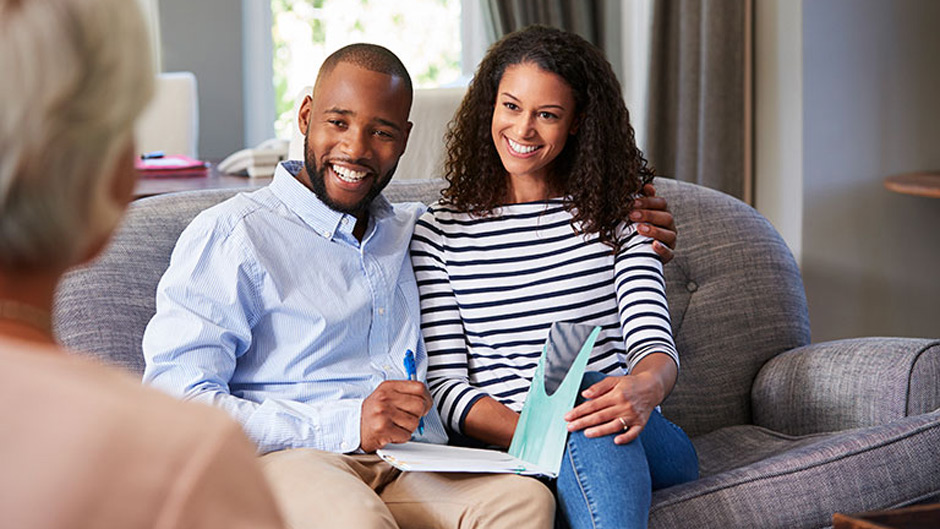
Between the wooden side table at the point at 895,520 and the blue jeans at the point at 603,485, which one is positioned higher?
the wooden side table at the point at 895,520

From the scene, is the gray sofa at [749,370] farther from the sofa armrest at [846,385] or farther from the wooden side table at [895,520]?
the wooden side table at [895,520]

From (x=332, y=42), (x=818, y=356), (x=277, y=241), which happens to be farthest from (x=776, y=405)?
(x=332, y=42)

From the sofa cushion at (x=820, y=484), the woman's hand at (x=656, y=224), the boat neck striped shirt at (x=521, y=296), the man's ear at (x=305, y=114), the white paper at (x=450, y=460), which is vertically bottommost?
the sofa cushion at (x=820, y=484)

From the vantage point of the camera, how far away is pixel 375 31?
4738 mm

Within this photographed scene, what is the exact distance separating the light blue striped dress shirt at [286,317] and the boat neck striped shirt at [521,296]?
46mm

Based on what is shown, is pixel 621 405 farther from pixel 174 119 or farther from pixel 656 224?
pixel 174 119

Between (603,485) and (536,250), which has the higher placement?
(536,250)

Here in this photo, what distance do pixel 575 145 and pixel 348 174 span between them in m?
0.42

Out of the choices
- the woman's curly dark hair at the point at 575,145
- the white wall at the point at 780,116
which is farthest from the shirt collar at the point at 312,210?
the white wall at the point at 780,116

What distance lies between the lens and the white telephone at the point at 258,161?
318 cm

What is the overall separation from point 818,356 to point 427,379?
775 mm

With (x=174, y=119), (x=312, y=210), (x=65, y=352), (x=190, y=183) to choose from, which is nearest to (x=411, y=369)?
(x=312, y=210)

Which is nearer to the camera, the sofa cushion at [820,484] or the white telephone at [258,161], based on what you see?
the sofa cushion at [820,484]

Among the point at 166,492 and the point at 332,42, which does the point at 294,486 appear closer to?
the point at 166,492
